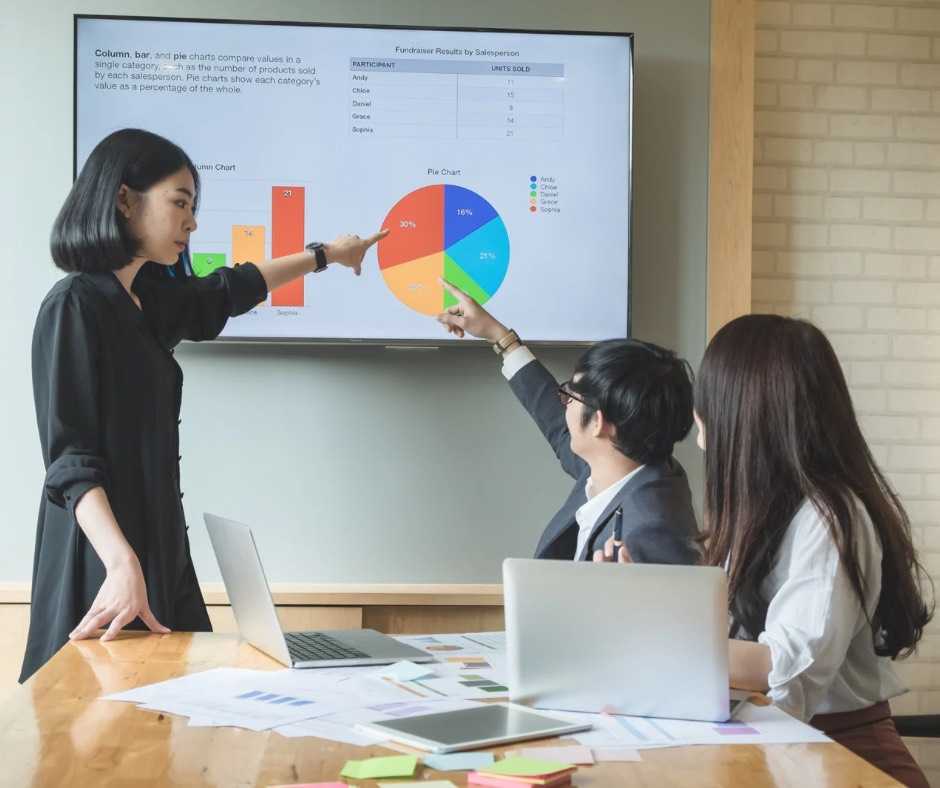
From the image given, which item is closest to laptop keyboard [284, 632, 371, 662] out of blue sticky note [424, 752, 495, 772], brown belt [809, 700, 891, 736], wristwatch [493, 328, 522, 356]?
blue sticky note [424, 752, 495, 772]

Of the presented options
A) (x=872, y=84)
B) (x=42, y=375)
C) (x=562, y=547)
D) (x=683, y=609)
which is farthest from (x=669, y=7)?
(x=683, y=609)

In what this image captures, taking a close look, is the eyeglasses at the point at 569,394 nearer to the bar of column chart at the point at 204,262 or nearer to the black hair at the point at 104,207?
the black hair at the point at 104,207

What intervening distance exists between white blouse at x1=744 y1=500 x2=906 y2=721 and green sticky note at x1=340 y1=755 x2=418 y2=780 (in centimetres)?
61

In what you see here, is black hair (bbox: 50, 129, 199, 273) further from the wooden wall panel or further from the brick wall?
the brick wall

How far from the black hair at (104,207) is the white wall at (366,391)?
0.81 meters

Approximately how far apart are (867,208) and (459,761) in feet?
8.61

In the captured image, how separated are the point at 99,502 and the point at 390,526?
1189 millimetres

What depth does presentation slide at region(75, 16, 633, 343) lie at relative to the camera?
115 inches

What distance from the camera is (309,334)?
294cm

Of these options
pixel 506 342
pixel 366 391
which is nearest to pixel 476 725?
pixel 506 342

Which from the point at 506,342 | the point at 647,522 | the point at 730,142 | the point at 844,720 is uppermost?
the point at 730,142

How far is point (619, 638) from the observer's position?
136 centimetres

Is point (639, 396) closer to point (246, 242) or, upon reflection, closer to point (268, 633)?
point (268, 633)

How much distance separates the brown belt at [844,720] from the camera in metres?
1.68
